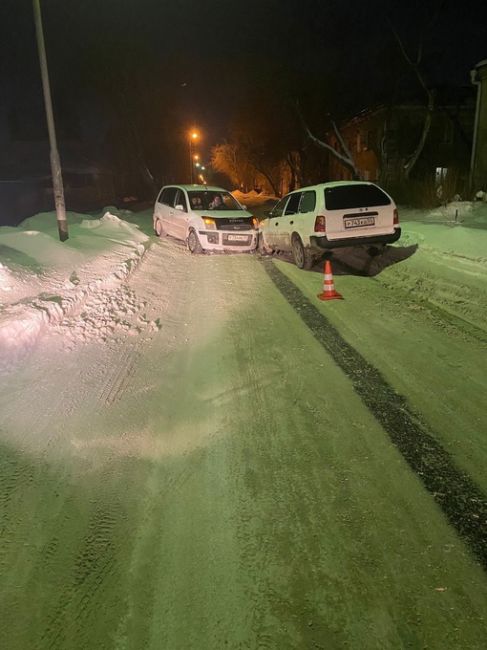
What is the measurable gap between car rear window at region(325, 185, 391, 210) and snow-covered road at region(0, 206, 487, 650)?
400 centimetres

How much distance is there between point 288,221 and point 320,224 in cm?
170

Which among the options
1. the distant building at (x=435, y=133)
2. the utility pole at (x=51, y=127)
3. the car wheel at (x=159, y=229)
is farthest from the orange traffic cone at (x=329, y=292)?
the distant building at (x=435, y=133)

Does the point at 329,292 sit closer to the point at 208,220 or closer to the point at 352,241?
the point at 352,241

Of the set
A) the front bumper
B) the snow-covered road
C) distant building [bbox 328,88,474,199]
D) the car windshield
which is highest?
distant building [bbox 328,88,474,199]

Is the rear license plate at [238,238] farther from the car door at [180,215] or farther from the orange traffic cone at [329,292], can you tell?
the orange traffic cone at [329,292]

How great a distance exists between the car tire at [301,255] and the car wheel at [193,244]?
9.43 feet

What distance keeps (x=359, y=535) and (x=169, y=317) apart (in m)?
4.70

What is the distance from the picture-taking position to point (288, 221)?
1093cm

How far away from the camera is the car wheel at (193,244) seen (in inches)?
485

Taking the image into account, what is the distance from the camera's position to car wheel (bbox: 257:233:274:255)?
12548 mm

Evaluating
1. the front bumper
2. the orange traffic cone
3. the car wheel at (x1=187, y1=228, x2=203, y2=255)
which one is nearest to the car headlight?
the front bumper

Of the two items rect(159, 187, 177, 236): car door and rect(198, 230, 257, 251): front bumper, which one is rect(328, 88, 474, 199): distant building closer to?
rect(159, 187, 177, 236): car door

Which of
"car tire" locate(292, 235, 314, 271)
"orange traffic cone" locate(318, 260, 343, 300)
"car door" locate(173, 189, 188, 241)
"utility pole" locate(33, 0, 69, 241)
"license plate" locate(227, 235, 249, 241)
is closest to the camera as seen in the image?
"orange traffic cone" locate(318, 260, 343, 300)

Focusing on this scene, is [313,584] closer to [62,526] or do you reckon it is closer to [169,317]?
[62,526]
